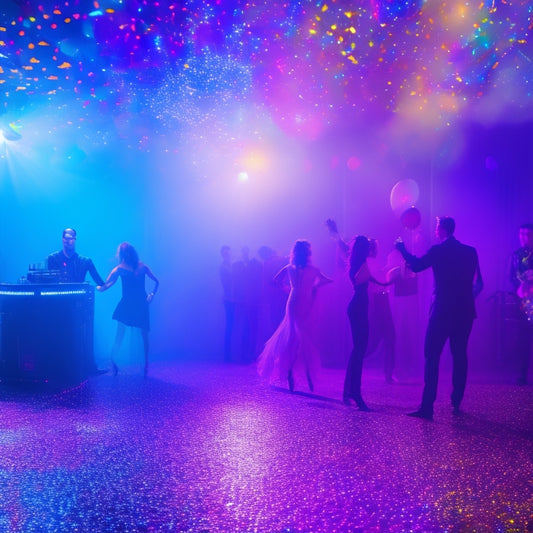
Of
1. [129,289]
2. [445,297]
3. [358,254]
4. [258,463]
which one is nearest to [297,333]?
[358,254]

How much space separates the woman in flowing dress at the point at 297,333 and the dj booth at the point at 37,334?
262 cm

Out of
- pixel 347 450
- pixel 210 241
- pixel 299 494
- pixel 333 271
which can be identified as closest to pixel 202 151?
pixel 210 241

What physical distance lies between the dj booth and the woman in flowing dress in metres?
2.62

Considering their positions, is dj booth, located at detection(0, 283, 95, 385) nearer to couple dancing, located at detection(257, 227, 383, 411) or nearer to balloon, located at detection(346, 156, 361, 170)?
couple dancing, located at detection(257, 227, 383, 411)

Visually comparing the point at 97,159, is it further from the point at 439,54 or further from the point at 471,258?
the point at 471,258

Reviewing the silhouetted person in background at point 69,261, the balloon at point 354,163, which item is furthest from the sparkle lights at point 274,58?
the silhouetted person in background at point 69,261

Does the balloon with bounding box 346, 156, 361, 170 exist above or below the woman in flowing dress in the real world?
above

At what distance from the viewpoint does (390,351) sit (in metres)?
7.33

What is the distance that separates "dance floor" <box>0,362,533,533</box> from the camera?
2928 millimetres

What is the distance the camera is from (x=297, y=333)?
6434mm

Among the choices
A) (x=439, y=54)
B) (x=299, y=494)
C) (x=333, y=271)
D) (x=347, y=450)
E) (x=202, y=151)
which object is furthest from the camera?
(x=202, y=151)

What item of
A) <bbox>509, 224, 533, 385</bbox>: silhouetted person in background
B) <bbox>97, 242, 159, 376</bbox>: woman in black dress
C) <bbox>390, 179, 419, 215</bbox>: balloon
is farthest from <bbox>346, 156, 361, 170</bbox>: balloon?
<bbox>97, 242, 159, 376</bbox>: woman in black dress

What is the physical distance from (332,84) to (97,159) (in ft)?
18.7

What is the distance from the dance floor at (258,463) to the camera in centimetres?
293
